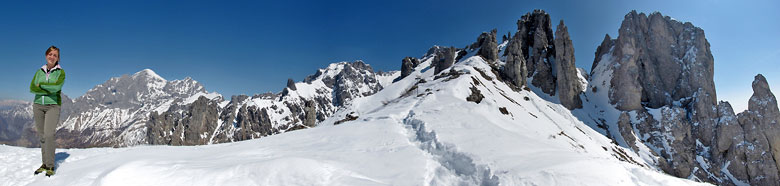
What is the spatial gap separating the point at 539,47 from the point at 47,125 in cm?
13448

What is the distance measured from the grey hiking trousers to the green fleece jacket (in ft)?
0.50

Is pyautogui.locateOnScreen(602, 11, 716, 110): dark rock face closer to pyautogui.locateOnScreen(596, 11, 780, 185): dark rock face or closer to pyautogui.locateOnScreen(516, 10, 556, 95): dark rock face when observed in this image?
pyautogui.locateOnScreen(596, 11, 780, 185): dark rock face

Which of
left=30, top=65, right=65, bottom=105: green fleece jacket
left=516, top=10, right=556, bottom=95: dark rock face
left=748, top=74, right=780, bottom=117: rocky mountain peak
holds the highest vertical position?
left=516, top=10, right=556, bottom=95: dark rock face

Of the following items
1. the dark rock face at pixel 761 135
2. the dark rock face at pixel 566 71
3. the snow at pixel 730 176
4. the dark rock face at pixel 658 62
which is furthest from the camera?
the dark rock face at pixel 658 62

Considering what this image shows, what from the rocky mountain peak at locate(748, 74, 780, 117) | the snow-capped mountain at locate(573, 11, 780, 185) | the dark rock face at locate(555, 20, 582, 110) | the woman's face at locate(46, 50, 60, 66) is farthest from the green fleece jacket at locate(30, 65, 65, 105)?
the rocky mountain peak at locate(748, 74, 780, 117)

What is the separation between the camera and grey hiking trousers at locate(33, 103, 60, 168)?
789 centimetres

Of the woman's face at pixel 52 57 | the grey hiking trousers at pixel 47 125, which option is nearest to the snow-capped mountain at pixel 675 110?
the grey hiking trousers at pixel 47 125

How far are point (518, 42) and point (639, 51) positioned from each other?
45.4 metres

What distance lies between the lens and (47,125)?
8102 millimetres

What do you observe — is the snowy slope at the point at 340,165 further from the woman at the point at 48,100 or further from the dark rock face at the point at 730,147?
the dark rock face at the point at 730,147

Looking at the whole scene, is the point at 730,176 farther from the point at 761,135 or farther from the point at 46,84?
the point at 46,84

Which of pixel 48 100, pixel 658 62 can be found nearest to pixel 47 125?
pixel 48 100

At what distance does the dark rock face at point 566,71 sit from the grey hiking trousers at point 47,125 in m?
121

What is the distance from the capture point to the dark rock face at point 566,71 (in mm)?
110769
